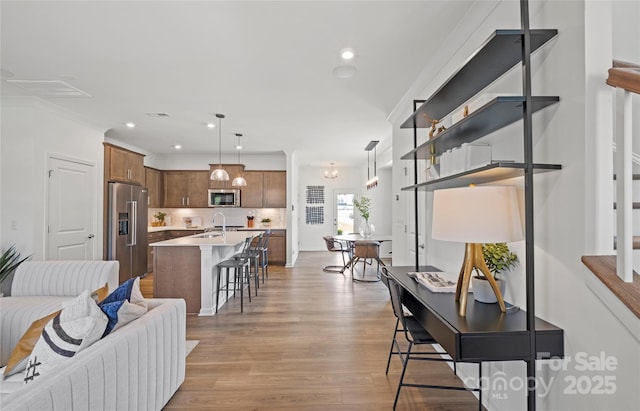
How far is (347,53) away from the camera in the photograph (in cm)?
270

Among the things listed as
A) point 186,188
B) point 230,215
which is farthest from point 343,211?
point 186,188

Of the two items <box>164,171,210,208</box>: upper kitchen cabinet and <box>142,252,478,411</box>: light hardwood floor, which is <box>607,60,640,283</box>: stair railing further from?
<box>164,171,210,208</box>: upper kitchen cabinet

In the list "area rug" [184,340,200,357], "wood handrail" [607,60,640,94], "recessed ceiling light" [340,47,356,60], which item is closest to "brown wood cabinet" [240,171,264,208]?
"area rug" [184,340,200,357]

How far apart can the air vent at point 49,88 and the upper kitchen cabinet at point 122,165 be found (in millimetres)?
1642

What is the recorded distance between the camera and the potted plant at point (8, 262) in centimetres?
353

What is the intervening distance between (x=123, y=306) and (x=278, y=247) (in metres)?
5.68

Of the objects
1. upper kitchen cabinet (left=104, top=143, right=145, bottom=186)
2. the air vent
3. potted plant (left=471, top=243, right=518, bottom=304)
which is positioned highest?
the air vent

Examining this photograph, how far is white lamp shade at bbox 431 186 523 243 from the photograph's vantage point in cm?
143

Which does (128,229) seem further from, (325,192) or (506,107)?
(506,107)

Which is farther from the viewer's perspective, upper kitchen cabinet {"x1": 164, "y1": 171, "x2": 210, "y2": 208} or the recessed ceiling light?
upper kitchen cabinet {"x1": 164, "y1": 171, "x2": 210, "y2": 208}

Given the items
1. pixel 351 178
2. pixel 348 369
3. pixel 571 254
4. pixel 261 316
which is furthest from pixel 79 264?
pixel 351 178

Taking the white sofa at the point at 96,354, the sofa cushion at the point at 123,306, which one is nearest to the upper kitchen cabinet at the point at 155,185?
the white sofa at the point at 96,354

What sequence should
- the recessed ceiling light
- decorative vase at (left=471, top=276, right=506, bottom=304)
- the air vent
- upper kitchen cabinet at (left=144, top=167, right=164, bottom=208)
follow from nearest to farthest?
decorative vase at (left=471, top=276, right=506, bottom=304) → the recessed ceiling light → the air vent → upper kitchen cabinet at (left=144, top=167, right=164, bottom=208)

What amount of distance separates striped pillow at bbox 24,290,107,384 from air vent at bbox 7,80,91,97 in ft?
10.2
